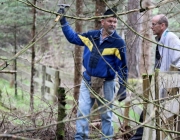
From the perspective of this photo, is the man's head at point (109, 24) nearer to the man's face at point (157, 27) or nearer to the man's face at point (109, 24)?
the man's face at point (109, 24)

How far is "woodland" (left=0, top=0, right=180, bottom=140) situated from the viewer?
3195mm

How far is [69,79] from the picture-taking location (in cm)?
1421

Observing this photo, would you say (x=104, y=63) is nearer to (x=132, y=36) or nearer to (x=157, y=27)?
(x=157, y=27)

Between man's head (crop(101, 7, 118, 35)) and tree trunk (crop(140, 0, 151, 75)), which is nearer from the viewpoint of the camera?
tree trunk (crop(140, 0, 151, 75))

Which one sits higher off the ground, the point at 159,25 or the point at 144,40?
the point at 159,25

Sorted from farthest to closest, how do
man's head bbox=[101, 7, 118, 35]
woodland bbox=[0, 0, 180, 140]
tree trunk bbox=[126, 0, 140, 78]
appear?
1. man's head bbox=[101, 7, 118, 35]
2. tree trunk bbox=[126, 0, 140, 78]
3. woodland bbox=[0, 0, 180, 140]

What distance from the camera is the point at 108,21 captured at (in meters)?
5.53

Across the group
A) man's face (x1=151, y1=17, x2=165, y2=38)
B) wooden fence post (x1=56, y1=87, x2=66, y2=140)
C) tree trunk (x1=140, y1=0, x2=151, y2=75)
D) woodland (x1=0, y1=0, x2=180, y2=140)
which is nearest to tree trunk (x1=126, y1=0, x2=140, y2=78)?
woodland (x1=0, y1=0, x2=180, y2=140)

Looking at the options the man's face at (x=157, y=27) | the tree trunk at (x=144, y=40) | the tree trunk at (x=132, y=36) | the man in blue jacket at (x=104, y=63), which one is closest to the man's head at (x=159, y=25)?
the man's face at (x=157, y=27)

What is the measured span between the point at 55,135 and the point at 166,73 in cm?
204

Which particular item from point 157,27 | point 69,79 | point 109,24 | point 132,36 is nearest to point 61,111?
point 109,24

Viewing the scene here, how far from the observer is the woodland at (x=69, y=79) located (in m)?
3.20

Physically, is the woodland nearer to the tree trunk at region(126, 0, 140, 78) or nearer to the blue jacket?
the tree trunk at region(126, 0, 140, 78)

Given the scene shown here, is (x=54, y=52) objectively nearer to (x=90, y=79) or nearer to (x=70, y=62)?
(x=70, y=62)
